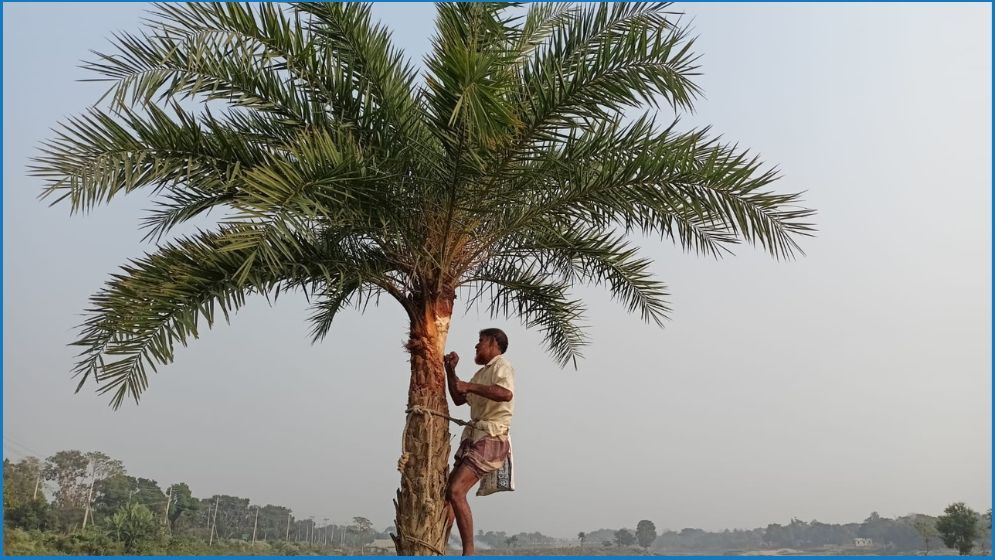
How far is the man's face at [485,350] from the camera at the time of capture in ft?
25.4

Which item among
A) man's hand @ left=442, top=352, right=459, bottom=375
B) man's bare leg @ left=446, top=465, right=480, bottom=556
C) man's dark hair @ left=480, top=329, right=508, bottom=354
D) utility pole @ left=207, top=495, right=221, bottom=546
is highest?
man's dark hair @ left=480, top=329, right=508, bottom=354

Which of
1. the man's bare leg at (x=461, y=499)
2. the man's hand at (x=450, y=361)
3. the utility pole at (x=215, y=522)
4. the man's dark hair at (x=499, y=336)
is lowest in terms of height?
the man's bare leg at (x=461, y=499)

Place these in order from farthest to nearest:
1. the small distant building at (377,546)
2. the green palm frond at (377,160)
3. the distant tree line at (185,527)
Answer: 1. the small distant building at (377,546)
2. the distant tree line at (185,527)
3. the green palm frond at (377,160)

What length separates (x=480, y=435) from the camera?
24.7ft

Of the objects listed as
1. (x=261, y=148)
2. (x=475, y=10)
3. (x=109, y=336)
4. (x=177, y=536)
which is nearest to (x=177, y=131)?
(x=261, y=148)

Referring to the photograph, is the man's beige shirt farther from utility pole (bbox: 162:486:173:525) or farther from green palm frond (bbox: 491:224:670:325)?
utility pole (bbox: 162:486:173:525)

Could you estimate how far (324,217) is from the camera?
7.34 meters

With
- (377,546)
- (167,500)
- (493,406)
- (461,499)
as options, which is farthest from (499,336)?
(167,500)

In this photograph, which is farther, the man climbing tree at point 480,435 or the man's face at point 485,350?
the man's face at point 485,350

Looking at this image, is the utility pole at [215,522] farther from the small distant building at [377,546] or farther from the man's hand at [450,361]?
the man's hand at [450,361]

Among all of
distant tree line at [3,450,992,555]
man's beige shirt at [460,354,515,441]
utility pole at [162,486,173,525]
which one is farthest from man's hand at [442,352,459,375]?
utility pole at [162,486,173,525]

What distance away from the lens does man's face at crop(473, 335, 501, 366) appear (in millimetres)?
7738

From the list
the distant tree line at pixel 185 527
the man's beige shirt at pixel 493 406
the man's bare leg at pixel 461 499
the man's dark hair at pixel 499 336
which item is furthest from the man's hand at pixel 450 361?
the distant tree line at pixel 185 527

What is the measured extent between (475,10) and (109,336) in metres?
3.54
